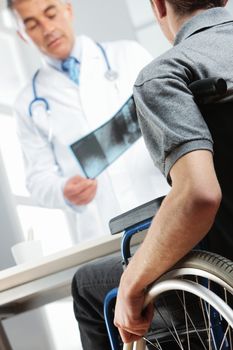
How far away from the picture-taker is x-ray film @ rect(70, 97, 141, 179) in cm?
234

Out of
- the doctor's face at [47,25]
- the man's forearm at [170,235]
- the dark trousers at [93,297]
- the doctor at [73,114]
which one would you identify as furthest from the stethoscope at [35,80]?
the man's forearm at [170,235]

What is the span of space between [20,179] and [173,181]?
1619 mm

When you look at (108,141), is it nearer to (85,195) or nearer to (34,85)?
(85,195)

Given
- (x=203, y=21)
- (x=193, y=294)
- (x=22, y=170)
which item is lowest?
(x=22, y=170)

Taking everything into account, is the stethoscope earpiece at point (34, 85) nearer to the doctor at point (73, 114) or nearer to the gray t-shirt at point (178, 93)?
the doctor at point (73, 114)

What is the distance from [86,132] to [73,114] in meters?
0.10

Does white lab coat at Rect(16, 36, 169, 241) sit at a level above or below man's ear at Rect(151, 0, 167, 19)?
below

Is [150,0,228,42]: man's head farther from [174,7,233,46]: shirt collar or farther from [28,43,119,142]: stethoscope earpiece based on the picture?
[28,43,119,142]: stethoscope earpiece

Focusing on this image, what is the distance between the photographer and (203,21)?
1.13m

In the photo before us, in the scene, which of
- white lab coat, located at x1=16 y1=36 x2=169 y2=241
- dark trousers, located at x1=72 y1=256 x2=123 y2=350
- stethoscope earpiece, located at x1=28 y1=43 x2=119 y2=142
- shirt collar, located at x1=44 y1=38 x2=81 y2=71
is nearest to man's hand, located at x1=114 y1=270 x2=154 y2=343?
dark trousers, located at x1=72 y1=256 x2=123 y2=350

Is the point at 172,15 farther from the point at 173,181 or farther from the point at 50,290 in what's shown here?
the point at 50,290

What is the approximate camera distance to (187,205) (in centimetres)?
90

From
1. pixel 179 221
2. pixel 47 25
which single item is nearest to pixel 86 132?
pixel 47 25

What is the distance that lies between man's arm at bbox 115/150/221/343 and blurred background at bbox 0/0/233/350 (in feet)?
4.58
